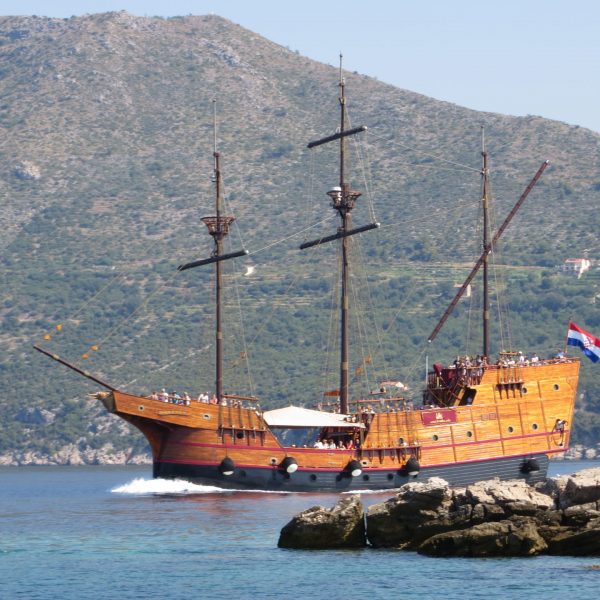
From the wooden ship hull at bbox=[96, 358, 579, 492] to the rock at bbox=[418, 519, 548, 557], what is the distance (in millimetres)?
26100

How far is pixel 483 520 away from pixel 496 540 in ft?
3.47

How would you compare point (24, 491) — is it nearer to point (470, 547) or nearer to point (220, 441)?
point (220, 441)

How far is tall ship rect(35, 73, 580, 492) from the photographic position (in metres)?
75.4

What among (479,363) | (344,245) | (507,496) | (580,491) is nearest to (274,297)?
(344,245)

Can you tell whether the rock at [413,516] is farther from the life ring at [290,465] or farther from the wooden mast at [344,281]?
the wooden mast at [344,281]

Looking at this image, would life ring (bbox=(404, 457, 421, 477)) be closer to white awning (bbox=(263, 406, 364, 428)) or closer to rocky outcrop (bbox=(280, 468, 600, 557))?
white awning (bbox=(263, 406, 364, 428))

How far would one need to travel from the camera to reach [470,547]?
4869 centimetres

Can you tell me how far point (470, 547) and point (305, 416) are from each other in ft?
92.1

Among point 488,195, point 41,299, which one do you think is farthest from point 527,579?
point 41,299

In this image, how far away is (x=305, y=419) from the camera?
76.1 meters

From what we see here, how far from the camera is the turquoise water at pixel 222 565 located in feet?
147

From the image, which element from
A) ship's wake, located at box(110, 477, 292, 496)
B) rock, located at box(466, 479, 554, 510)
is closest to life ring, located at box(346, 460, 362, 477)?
ship's wake, located at box(110, 477, 292, 496)

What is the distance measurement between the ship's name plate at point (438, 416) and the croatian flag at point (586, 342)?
237 inches

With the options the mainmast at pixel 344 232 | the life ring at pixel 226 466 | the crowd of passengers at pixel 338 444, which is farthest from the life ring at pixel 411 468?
the life ring at pixel 226 466
